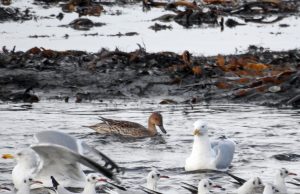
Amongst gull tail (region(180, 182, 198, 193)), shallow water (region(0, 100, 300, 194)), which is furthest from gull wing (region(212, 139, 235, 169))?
gull tail (region(180, 182, 198, 193))

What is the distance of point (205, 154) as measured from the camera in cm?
1343

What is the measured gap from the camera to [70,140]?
11.8 meters

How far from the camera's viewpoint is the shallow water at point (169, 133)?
13.2 meters

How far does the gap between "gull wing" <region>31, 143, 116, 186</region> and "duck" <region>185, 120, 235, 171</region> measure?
5.71ft

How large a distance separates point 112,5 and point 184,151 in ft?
58.9

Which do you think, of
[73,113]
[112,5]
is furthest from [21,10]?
[73,113]

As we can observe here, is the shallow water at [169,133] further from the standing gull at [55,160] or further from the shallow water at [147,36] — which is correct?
the shallow water at [147,36]

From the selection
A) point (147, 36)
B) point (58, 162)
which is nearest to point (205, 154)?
point (58, 162)

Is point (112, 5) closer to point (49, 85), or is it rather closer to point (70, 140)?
point (49, 85)

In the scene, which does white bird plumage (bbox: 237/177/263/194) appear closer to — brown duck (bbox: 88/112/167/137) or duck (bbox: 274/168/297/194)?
duck (bbox: 274/168/297/194)

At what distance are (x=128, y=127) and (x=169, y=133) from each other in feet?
2.34

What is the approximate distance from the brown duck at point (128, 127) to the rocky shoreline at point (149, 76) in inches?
96.1

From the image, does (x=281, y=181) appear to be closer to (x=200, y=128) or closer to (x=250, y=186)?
(x=250, y=186)

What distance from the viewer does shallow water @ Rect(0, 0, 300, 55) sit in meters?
23.5
